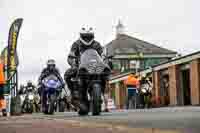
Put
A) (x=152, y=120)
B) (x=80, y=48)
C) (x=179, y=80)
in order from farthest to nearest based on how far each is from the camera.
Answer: (x=179, y=80), (x=80, y=48), (x=152, y=120)

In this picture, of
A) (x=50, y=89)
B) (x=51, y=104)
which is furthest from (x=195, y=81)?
(x=51, y=104)

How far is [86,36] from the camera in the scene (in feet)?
44.3

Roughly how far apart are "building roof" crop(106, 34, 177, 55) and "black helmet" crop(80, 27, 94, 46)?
68738 mm

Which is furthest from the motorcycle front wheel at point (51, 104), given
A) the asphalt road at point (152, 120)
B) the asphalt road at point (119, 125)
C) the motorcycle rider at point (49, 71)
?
the asphalt road at point (119, 125)

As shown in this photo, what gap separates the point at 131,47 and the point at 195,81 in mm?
58710

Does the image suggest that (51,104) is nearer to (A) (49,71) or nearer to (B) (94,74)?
(A) (49,71)

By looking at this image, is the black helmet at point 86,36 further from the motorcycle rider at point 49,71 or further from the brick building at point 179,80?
the brick building at point 179,80

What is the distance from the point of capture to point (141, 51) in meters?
85.2

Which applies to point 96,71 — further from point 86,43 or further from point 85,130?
point 85,130

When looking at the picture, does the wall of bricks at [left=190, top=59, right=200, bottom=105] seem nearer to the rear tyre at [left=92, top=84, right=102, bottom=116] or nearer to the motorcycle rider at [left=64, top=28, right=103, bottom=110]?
the motorcycle rider at [left=64, top=28, right=103, bottom=110]

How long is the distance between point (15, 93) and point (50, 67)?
5.23m

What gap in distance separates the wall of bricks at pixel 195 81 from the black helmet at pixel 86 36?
15.4 metres

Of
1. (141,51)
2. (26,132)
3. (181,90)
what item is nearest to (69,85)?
(26,132)

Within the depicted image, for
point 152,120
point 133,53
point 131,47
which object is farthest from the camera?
point 131,47
